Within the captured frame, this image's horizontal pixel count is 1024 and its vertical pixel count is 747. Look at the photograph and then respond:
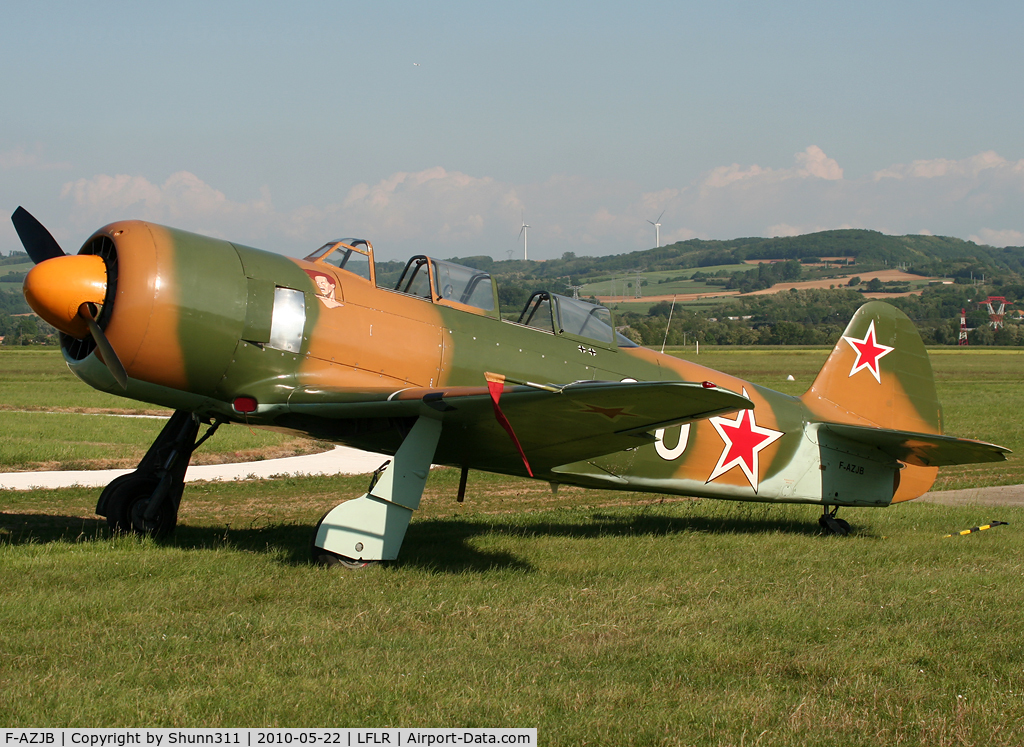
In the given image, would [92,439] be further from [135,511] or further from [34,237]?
[34,237]

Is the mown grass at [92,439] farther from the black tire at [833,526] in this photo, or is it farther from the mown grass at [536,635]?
the black tire at [833,526]

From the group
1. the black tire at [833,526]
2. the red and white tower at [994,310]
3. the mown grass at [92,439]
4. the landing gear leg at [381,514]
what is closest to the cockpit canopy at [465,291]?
the landing gear leg at [381,514]

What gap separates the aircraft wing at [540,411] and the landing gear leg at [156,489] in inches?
65.4

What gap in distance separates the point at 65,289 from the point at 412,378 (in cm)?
283

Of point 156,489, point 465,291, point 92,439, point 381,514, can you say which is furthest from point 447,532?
point 92,439

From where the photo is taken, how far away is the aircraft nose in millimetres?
6742

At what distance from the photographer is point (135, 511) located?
8539mm

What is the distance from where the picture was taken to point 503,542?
8.91m

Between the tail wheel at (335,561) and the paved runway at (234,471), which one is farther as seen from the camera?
Result: the paved runway at (234,471)

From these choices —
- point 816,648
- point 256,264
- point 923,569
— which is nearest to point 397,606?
point 816,648

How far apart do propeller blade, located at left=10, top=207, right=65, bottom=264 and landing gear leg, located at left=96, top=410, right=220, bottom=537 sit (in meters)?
1.84

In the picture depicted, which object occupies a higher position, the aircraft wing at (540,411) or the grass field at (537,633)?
the aircraft wing at (540,411)

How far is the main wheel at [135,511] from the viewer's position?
8430mm

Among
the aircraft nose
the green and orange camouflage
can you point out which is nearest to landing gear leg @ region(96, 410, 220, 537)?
the green and orange camouflage
